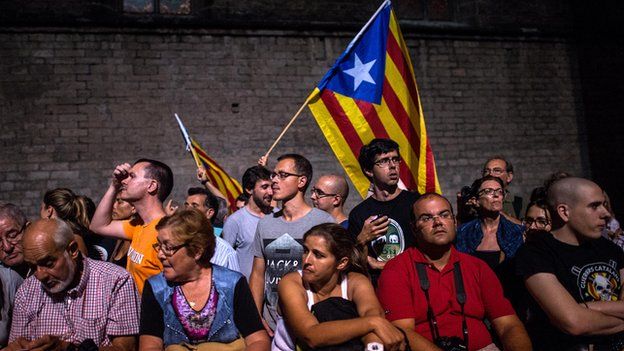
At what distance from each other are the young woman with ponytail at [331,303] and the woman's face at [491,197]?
5.94 feet

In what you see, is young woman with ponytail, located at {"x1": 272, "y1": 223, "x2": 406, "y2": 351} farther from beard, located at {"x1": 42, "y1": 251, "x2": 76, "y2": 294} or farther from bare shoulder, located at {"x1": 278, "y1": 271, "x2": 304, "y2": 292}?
beard, located at {"x1": 42, "y1": 251, "x2": 76, "y2": 294}

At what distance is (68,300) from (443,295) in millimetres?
2439

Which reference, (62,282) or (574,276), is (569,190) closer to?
(574,276)

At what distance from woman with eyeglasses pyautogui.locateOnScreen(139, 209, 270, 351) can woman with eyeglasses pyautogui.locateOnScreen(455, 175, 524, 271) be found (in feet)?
7.80

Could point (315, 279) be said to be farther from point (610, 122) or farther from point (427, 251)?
point (610, 122)

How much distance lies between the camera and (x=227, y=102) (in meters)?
A: 12.2

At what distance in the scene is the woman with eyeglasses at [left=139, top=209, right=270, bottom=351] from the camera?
362 cm

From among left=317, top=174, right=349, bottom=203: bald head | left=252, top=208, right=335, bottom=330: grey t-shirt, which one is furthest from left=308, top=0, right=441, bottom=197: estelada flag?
left=252, top=208, right=335, bottom=330: grey t-shirt

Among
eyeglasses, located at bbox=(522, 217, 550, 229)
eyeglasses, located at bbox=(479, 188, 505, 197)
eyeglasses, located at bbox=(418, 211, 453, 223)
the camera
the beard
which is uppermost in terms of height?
eyeglasses, located at bbox=(479, 188, 505, 197)

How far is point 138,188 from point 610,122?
12115 millimetres

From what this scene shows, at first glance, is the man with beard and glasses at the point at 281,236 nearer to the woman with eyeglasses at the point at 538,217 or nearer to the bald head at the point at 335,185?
the bald head at the point at 335,185

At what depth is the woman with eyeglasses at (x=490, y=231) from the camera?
512cm

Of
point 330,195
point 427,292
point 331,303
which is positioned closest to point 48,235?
point 331,303

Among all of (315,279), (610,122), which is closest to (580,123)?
(610,122)
